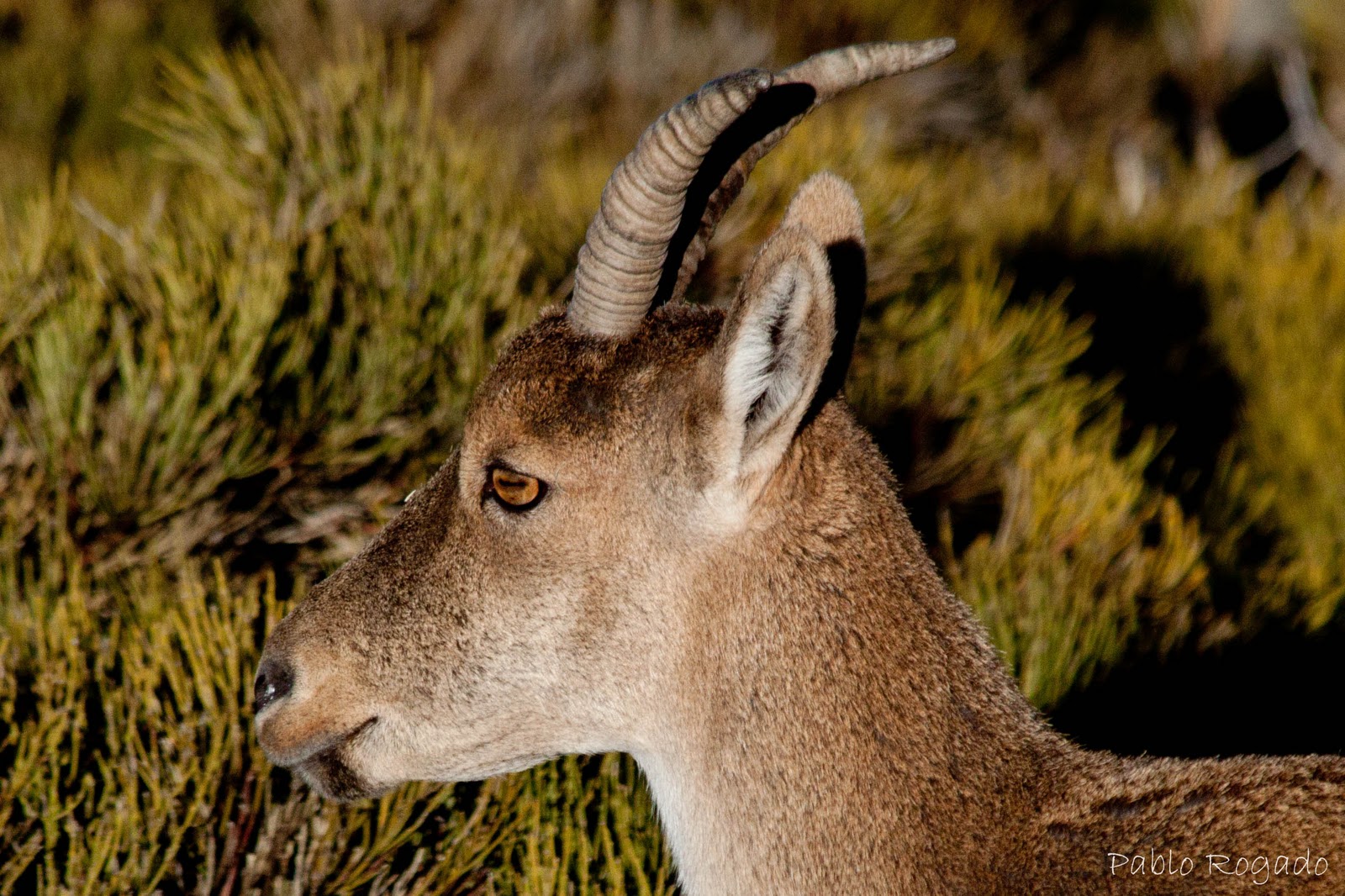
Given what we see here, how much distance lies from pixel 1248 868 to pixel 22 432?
147 inches

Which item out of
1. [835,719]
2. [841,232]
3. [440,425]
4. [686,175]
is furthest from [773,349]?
[440,425]

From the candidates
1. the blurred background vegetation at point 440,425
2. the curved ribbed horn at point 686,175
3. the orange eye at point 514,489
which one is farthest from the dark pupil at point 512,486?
the blurred background vegetation at point 440,425

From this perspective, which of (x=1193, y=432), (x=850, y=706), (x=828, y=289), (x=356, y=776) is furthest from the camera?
(x=1193, y=432)

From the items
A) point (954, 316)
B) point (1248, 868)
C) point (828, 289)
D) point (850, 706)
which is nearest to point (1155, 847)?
point (1248, 868)

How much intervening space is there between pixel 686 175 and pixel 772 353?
1.55ft

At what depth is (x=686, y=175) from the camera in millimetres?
3027

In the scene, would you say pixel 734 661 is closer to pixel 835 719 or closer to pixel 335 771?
pixel 835 719

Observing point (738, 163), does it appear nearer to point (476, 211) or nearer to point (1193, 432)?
point (476, 211)

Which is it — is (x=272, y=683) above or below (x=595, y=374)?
below

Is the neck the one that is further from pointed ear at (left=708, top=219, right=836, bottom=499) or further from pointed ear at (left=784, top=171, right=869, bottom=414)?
pointed ear at (left=784, top=171, right=869, bottom=414)

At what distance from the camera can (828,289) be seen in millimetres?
2703

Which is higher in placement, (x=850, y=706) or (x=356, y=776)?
(x=850, y=706)

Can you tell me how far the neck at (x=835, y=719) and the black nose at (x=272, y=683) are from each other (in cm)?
87

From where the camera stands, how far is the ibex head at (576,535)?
3.05 meters
